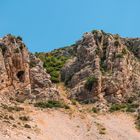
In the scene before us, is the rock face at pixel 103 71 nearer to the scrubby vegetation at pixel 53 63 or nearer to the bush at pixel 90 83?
the bush at pixel 90 83

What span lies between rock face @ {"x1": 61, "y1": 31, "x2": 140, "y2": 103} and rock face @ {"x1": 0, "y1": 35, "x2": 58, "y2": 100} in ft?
22.6

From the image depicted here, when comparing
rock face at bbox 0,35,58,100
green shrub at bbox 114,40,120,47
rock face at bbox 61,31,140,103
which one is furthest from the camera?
green shrub at bbox 114,40,120,47

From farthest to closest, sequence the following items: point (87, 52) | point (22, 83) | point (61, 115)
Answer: point (87, 52), point (22, 83), point (61, 115)

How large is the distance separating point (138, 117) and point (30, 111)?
16.1 metres

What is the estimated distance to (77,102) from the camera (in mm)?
73125

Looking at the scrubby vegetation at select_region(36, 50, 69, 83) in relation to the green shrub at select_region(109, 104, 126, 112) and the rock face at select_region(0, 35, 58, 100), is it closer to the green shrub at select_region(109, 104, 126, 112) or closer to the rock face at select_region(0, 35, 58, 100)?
the rock face at select_region(0, 35, 58, 100)

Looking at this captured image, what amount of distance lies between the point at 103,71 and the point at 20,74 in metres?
15.2

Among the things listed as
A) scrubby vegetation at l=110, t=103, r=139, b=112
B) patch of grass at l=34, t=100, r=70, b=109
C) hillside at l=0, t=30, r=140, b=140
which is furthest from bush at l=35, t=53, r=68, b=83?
patch of grass at l=34, t=100, r=70, b=109

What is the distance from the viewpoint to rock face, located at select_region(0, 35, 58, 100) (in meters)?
67.2

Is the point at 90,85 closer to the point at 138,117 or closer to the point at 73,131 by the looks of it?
the point at 138,117

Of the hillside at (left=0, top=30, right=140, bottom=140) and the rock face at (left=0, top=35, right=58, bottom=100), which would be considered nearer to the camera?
the hillside at (left=0, top=30, right=140, bottom=140)

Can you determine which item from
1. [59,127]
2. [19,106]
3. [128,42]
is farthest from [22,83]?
[128,42]

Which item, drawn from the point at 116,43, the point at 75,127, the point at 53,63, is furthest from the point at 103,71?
the point at 75,127

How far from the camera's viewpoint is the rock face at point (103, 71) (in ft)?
246
